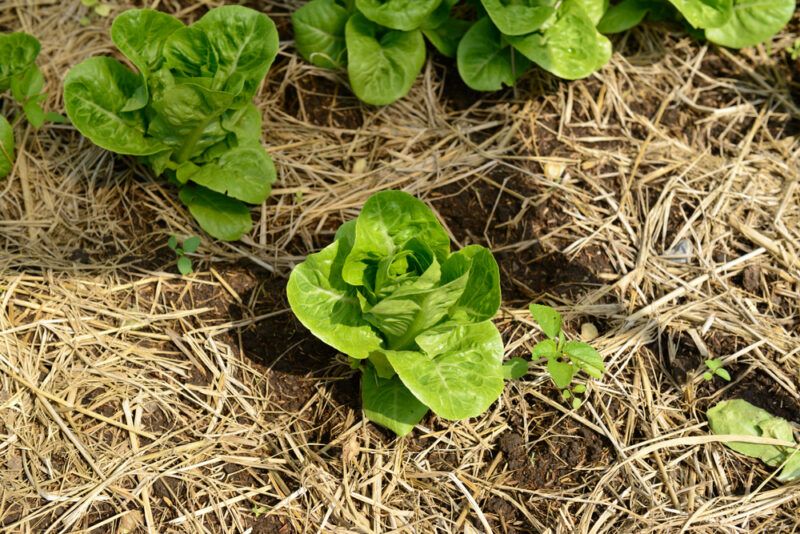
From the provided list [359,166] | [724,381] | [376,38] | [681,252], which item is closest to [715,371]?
[724,381]

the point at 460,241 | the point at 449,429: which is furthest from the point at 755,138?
the point at 449,429

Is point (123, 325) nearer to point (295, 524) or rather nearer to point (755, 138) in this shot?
point (295, 524)

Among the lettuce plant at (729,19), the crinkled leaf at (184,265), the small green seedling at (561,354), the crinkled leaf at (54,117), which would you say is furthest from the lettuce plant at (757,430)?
the crinkled leaf at (54,117)

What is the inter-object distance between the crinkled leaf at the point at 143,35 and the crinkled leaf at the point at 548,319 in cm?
166

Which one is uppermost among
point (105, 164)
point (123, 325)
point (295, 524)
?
A: point (105, 164)

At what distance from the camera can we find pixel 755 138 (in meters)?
3.41

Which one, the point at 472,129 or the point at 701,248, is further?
the point at 472,129

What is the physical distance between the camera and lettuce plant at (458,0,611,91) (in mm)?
3195

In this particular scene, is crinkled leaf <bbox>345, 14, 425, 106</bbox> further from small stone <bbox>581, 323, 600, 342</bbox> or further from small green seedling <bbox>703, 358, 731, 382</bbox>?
small green seedling <bbox>703, 358, 731, 382</bbox>

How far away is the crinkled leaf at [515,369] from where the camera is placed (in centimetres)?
268

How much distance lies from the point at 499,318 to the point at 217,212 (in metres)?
1.16

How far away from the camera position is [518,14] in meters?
3.17

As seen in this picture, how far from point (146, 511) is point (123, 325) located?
68 centimetres

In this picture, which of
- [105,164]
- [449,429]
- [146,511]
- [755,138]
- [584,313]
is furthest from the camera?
[755,138]
